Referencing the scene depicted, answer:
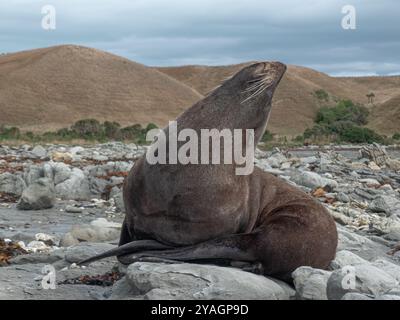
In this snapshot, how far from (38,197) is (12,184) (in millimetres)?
2730

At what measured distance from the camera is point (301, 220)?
7.63 m

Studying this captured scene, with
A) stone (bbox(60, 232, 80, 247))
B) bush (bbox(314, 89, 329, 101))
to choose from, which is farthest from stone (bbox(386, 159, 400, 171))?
bush (bbox(314, 89, 329, 101))

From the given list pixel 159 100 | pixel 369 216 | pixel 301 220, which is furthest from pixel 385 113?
pixel 301 220

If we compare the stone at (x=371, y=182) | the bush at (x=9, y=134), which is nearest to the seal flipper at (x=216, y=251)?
the stone at (x=371, y=182)

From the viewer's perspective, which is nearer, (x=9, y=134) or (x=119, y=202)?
(x=119, y=202)

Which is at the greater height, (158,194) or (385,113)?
(158,194)

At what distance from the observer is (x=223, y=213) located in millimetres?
7188

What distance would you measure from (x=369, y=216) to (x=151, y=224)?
761cm

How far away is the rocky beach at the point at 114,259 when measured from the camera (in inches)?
262

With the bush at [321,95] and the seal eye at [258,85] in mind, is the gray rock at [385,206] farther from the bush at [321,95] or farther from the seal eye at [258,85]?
the bush at [321,95]

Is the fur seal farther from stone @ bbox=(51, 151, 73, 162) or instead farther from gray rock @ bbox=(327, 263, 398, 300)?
stone @ bbox=(51, 151, 73, 162)

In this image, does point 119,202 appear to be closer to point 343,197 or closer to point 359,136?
point 343,197

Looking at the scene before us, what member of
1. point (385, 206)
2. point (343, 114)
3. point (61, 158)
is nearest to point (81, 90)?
point (343, 114)
